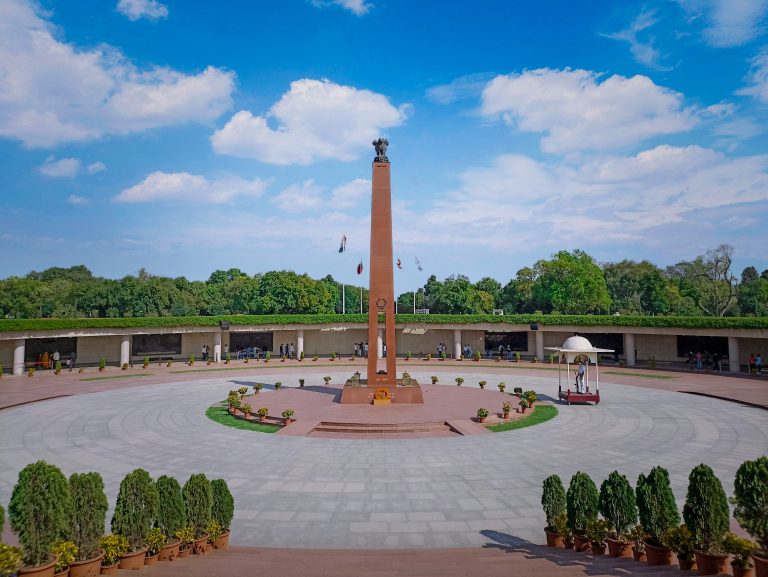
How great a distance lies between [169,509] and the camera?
24.7 ft

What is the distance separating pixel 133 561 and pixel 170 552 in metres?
0.59

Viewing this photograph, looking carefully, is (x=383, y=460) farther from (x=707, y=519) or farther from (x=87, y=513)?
(x=707, y=519)

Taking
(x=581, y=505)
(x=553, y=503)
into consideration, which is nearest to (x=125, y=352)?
(x=553, y=503)

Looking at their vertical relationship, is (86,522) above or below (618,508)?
above

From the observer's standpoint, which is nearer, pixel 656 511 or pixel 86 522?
pixel 86 522

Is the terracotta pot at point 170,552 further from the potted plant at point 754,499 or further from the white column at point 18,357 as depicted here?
the white column at point 18,357

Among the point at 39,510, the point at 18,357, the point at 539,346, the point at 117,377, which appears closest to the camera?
the point at 39,510

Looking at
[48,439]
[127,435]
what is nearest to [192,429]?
[127,435]

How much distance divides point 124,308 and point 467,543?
5871 centimetres

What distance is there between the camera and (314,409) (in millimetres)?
20359

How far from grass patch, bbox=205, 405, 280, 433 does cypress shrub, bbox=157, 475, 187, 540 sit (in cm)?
990

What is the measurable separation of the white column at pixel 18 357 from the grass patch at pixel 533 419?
Answer: 35.0 meters

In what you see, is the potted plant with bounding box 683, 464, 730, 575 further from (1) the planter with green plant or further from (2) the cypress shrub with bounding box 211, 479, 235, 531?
(2) the cypress shrub with bounding box 211, 479, 235, 531

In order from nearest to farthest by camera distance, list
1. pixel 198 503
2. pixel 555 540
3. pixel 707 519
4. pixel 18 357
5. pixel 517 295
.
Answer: pixel 707 519
pixel 198 503
pixel 555 540
pixel 18 357
pixel 517 295
